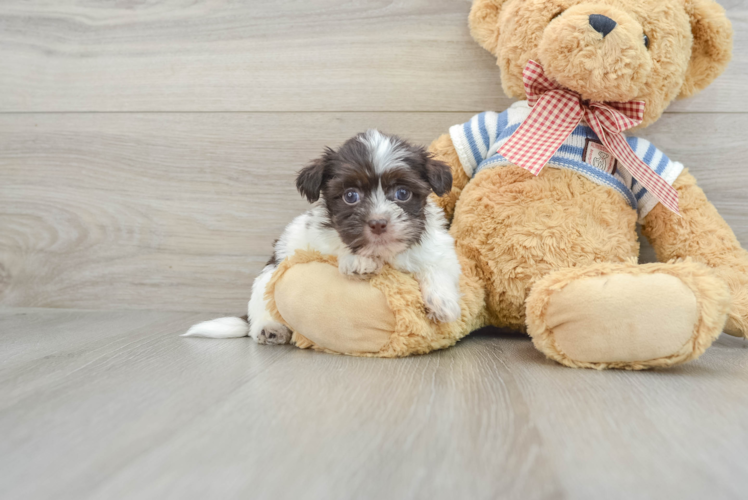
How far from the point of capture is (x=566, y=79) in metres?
1.50

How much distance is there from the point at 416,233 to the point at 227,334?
78cm

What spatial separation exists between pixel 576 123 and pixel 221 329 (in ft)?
4.32

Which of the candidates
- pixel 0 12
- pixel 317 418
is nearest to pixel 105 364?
pixel 317 418

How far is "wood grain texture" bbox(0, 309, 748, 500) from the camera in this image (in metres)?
0.73

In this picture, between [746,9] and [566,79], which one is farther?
[746,9]

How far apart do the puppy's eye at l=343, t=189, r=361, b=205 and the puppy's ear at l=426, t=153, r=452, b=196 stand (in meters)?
0.22

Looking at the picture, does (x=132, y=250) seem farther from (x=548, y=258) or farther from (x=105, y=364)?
(x=548, y=258)

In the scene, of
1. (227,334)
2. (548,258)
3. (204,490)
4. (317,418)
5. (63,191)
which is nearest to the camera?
(204,490)

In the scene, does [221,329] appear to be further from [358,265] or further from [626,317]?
[626,317]

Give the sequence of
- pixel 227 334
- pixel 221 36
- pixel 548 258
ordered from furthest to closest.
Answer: pixel 221 36
pixel 227 334
pixel 548 258

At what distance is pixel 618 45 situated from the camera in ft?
4.58

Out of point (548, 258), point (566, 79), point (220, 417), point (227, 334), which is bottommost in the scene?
point (227, 334)

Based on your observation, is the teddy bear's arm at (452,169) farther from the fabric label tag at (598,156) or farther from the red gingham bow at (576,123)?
the fabric label tag at (598,156)

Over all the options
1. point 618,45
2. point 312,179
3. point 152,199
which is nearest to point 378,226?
point 312,179
